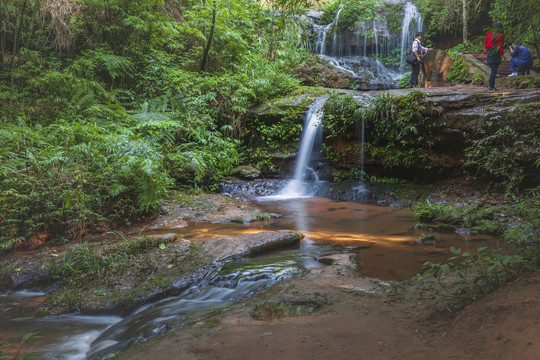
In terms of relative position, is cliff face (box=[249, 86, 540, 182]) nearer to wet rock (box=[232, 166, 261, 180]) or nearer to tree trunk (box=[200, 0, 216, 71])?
wet rock (box=[232, 166, 261, 180])

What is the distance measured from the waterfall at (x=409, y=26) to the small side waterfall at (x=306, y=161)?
372 inches

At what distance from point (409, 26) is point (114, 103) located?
15752 millimetres

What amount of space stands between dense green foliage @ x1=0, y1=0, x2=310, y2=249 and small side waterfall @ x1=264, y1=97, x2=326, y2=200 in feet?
5.98

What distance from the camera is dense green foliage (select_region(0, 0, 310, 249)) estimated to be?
17.0 feet

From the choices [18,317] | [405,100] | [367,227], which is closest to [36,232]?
[18,317]

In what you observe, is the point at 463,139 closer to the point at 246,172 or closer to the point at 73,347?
the point at 246,172

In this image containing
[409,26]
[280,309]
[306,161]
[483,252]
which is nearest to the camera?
[483,252]

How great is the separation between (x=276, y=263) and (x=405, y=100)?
6304mm

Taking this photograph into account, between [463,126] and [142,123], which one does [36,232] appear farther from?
[463,126]

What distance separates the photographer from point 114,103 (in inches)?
368

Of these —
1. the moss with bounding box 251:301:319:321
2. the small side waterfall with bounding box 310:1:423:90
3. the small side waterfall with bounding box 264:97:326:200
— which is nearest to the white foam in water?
the moss with bounding box 251:301:319:321

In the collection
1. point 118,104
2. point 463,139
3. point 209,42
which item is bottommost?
point 463,139

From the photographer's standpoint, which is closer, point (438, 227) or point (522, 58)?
point (438, 227)

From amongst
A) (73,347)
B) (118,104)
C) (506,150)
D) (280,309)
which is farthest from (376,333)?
(118,104)
